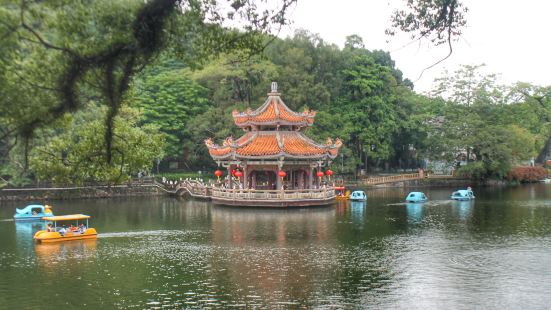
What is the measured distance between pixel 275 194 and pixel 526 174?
102 feet

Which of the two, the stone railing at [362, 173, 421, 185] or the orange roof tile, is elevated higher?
the orange roof tile

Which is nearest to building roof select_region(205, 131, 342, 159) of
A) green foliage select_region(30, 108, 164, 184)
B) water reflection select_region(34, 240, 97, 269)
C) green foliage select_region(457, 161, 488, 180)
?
water reflection select_region(34, 240, 97, 269)

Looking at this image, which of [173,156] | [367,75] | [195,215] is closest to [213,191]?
[195,215]

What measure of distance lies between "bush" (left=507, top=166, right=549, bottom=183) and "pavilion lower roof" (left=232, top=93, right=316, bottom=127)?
85.5 ft

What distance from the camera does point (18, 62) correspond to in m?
7.18

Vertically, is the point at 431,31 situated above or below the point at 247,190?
above

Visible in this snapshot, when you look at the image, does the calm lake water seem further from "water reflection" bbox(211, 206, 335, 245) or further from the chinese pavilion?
the chinese pavilion

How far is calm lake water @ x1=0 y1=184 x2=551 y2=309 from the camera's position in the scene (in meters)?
14.0

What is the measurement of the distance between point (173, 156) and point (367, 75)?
17944 millimetres

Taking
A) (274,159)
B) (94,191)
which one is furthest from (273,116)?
(94,191)

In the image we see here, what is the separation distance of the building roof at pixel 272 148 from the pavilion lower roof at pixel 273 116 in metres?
0.83

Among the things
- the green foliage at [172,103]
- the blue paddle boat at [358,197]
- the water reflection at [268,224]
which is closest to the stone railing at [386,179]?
the blue paddle boat at [358,197]

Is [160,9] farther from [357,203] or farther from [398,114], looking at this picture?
[398,114]

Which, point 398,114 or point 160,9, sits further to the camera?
point 398,114
